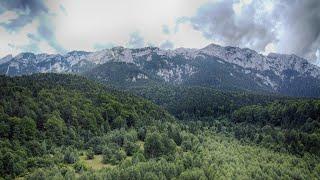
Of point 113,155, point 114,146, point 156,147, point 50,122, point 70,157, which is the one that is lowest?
point 70,157

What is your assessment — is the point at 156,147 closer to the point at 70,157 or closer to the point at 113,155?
the point at 113,155

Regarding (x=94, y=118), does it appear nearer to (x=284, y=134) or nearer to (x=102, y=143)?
(x=102, y=143)

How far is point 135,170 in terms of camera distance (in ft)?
347

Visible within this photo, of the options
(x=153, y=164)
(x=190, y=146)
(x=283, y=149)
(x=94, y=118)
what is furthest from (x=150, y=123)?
(x=153, y=164)

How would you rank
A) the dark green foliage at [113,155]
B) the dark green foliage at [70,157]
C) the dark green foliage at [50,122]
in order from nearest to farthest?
the dark green foliage at [50,122]
the dark green foliage at [70,157]
the dark green foliage at [113,155]

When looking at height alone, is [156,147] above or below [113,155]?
above

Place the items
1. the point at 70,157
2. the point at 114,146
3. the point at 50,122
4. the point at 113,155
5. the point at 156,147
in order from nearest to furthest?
the point at 70,157, the point at 113,155, the point at 156,147, the point at 114,146, the point at 50,122

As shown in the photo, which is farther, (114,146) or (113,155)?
(114,146)

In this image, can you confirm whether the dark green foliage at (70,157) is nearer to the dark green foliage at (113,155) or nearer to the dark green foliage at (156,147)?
the dark green foliage at (113,155)

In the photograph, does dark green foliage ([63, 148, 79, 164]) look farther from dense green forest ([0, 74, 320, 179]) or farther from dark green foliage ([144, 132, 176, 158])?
dark green foliage ([144, 132, 176, 158])

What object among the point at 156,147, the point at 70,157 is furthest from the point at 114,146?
the point at 70,157

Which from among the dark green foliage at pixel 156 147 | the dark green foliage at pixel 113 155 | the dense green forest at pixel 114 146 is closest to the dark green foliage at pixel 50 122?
the dense green forest at pixel 114 146

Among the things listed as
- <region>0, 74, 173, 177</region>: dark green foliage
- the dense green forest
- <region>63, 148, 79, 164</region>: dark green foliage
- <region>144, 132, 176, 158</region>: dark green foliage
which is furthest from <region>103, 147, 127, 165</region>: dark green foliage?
<region>63, 148, 79, 164</region>: dark green foliage

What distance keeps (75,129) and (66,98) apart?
2883cm
